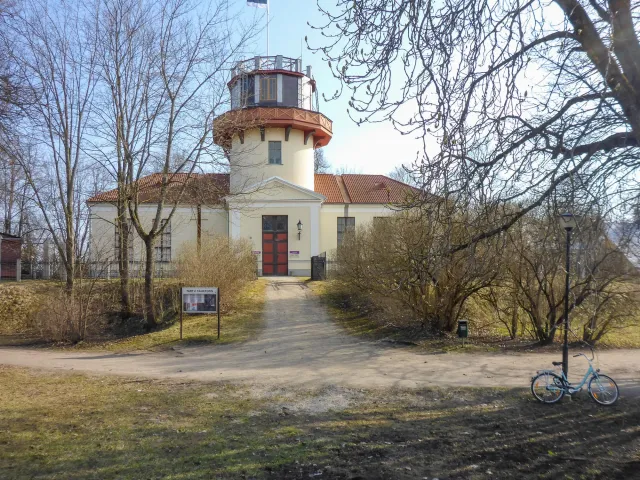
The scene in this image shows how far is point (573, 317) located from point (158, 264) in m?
16.1

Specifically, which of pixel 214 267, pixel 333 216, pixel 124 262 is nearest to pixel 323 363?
pixel 214 267

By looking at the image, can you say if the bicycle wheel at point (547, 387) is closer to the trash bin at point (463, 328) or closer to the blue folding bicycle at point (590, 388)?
the blue folding bicycle at point (590, 388)

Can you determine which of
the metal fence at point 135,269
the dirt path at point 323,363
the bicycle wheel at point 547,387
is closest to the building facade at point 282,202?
the metal fence at point 135,269

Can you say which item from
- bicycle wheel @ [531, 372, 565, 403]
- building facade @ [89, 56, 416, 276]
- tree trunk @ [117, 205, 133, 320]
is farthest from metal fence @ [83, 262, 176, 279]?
bicycle wheel @ [531, 372, 565, 403]

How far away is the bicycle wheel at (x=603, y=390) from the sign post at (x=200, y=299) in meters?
10.2

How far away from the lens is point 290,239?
31344 millimetres

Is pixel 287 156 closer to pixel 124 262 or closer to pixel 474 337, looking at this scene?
pixel 124 262

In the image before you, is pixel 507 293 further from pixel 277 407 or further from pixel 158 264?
pixel 158 264

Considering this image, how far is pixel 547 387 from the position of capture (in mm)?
8039

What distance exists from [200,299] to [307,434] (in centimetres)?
926

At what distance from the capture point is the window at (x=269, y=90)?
101 ft

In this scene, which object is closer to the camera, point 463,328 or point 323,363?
point 323,363

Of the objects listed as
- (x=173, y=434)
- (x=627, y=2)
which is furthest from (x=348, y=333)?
(x=627, y=2)

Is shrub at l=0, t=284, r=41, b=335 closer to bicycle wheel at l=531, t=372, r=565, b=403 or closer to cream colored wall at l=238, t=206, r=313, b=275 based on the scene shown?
cream colored wall at l=238, t=206, r=313, b=275
